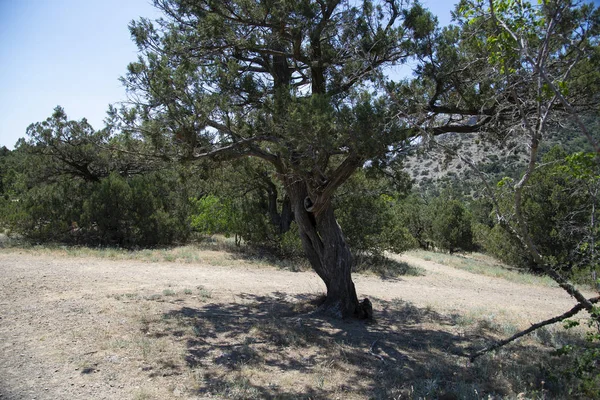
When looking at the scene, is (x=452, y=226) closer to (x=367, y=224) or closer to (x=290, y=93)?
→ (x=367, y=224)

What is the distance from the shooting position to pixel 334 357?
493cm

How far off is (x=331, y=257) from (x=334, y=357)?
6.68 ft

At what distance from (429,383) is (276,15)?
5.06 m

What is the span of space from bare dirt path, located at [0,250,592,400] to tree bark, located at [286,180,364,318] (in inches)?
70.9

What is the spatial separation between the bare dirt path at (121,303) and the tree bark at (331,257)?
1.80 meters

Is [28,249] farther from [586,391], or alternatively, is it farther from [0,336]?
[586,391]

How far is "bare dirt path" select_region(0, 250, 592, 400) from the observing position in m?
3.95

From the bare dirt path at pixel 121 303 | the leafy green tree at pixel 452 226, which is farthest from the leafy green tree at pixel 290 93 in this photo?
the leafy green tree at pixel 452 226

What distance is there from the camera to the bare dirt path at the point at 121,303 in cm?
395

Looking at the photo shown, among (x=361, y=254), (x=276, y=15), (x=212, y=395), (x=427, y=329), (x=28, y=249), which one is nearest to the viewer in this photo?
(x=212, y=395)

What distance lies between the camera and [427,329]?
21.5 feet

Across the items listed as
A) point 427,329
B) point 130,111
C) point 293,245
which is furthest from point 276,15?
point 293,245

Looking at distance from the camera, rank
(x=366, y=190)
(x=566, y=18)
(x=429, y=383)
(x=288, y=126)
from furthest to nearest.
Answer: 1. (x=366, y=190)
2. (x=288, y=126)
3. (x=566, y=18)
4. (x=429, y=383)

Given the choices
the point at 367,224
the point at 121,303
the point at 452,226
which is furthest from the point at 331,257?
the point at 452,226
